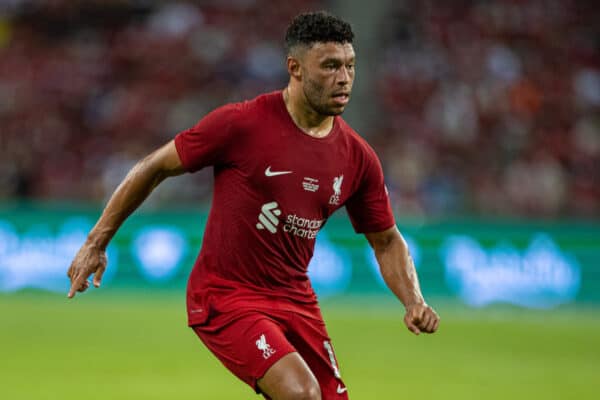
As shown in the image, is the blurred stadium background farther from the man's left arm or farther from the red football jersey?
the red football jersey

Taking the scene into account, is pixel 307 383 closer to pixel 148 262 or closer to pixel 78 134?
pixel 148 262

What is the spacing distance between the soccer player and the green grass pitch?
3666 mm

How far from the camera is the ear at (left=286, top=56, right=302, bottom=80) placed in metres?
5.89

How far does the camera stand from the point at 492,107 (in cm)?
1881

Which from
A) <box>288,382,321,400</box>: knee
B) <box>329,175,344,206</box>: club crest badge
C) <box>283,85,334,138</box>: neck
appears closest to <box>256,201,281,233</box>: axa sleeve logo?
<box>329,175,344,206</box>: club crest badge

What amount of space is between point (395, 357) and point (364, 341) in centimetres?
102

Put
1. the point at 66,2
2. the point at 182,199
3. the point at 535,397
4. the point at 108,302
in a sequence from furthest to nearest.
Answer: the point at 66,2 → the point at 182,199 → the point at 108,302 → the point at 535,397

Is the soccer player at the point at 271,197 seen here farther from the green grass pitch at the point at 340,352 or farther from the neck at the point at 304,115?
the green grass pitch at the point at 340,352

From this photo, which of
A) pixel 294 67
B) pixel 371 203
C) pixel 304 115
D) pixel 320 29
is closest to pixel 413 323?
pixel 371 203

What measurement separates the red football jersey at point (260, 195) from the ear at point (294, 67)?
16 cm

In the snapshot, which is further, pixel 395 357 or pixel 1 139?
pixel 1 139

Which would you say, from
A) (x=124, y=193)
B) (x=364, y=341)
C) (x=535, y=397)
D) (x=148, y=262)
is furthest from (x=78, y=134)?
(x=124, y=193)

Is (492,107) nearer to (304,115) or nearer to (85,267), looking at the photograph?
(304,115)

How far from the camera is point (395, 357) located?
1191cm
